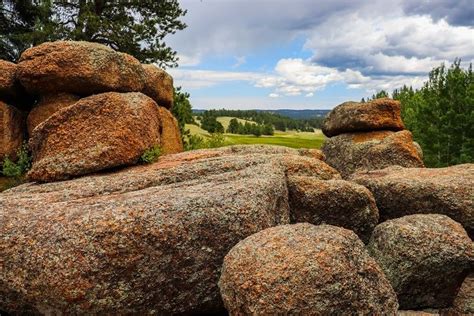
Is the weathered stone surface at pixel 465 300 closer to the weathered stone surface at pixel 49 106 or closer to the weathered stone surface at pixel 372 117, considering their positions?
the weathered stone surface at pixel 372 117

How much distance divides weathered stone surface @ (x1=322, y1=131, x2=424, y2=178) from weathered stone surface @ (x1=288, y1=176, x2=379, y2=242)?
15.1 meters

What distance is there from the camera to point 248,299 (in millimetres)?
10109

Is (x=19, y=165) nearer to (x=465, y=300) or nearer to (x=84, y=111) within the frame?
(x=84, y=111)

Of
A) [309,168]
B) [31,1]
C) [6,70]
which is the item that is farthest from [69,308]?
[31,1]

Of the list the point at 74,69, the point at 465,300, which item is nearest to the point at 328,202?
the point at 465,300

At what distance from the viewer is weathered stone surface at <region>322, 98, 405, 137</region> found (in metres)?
33.9

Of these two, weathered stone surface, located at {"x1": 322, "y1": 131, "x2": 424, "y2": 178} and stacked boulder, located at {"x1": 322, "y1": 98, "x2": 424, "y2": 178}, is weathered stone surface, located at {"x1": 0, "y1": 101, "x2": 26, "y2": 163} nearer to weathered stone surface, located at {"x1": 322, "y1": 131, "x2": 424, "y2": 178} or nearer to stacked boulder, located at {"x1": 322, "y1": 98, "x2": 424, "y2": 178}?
weathered stone surface, located at {"x1": 322, "y1": 131, "x2": 424, "y2": 178}

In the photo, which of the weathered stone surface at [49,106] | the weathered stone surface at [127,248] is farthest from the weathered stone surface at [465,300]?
the weathered stone surface at [49,106]

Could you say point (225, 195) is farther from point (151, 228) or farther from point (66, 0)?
point (66, 0)

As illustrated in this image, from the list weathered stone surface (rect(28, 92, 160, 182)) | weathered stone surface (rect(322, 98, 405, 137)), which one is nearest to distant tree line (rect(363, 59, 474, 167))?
weathered stone surface (rect(322, 98, 405, 137))

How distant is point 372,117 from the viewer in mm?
33906

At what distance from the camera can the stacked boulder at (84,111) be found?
17.3m

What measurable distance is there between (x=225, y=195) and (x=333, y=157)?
23.9m

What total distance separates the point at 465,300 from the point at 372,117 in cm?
2014
